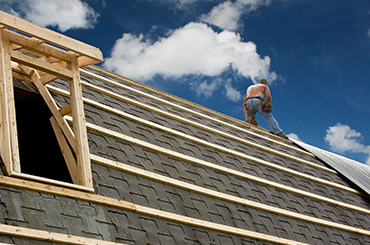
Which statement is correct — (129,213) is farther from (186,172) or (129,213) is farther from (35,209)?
(186,172)

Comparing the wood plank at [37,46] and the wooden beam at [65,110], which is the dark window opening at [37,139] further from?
the wood plank at [37,46]

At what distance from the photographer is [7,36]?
2.81 metres

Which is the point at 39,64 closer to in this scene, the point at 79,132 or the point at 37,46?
the point at 37,46

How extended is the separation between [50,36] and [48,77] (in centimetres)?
64

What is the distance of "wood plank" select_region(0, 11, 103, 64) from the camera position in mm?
2678

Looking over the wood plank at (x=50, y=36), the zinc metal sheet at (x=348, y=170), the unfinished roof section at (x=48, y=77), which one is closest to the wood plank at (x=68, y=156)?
the unfinished roof section at (x=48, y=77)

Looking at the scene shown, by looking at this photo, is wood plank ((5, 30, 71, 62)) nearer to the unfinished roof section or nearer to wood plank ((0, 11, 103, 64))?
the unfinished roof section

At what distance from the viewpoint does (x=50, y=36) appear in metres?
2.89

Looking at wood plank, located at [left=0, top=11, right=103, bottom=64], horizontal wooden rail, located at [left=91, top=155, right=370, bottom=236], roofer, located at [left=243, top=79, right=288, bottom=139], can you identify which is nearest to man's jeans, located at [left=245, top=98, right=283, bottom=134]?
roofer, located at [left=243, top=79, right=288, bottom=139]

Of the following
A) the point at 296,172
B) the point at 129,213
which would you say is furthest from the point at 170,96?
the point at 129,213

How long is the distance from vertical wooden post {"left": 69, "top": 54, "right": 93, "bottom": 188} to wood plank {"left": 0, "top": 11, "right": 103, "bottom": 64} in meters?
0.16

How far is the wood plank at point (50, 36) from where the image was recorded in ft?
8.79

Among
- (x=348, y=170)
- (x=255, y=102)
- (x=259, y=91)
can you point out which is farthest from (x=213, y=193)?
(x=259, y=91)

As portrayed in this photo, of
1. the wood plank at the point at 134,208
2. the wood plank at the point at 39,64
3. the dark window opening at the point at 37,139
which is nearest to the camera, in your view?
the wood plank at the point at 134,208
